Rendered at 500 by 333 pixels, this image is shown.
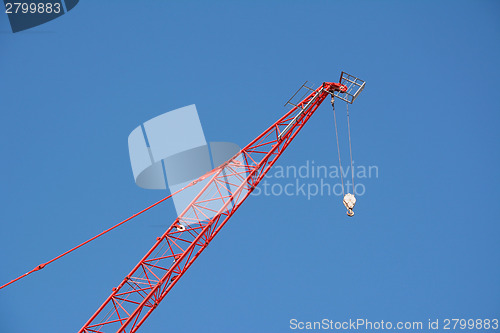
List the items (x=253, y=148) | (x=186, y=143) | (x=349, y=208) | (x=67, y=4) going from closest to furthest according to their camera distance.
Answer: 1. (x=349, y=208)
2. (x=253, y=148)
3. (x=186, y=143)
4. (x=67, y=4)

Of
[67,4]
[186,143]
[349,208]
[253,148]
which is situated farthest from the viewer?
[67,4]

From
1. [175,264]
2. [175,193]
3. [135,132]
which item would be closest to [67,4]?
[135,132]

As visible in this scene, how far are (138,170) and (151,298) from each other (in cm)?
1066

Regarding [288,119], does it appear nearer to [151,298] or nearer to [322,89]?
[322,89]

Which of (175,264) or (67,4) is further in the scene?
(67,4)

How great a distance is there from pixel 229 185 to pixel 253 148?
11.3 feet

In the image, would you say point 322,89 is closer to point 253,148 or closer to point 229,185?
point 253,148

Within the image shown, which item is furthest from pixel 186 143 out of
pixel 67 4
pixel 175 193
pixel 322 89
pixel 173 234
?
pixel 67 4

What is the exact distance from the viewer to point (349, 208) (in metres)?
43.9

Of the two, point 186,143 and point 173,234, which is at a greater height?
point 186,143

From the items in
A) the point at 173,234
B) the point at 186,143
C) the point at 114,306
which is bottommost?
the point at 114,306

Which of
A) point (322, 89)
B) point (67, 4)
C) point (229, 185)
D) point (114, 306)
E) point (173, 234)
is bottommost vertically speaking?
point (114, 306)

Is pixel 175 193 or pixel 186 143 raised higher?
pixel 186 143

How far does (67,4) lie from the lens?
7462cm
